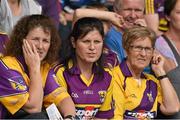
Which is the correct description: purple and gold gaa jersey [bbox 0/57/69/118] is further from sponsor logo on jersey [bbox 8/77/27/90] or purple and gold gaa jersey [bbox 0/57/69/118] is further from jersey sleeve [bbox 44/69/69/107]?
jersey sleeve [bbox 44/69/69/107]

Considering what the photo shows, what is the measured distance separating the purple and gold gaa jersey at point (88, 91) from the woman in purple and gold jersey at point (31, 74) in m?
0.09

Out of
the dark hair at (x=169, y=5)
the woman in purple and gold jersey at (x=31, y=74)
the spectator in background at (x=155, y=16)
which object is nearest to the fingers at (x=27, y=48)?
the woman in purple and gold jersey at (x=31, y=74)

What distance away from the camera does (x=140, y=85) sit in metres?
4.84

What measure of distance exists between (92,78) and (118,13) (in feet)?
3.15

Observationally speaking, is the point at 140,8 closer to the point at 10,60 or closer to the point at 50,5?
the point at 50,5

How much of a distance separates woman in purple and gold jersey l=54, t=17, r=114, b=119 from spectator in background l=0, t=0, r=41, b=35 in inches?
23.2

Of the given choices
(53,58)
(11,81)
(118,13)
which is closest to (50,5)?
(118,13)

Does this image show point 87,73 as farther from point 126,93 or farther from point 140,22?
point 140,22

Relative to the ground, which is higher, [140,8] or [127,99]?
[140,8]

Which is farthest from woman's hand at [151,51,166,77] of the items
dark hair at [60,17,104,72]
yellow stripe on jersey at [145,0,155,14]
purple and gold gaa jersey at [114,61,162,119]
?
yellow stripe on jersey at [145,0,155,14]

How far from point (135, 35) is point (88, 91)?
2.02 feet

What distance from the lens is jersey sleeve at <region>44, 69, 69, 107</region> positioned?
4520 millimetres

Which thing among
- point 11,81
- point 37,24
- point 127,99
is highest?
point 37,24

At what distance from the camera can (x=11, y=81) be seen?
427 centimetres
